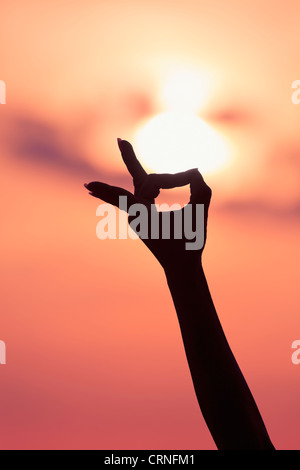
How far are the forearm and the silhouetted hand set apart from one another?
37 cm

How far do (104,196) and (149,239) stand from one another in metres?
0.89

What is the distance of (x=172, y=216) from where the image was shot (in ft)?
19.3

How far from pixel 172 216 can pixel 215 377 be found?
187 cm

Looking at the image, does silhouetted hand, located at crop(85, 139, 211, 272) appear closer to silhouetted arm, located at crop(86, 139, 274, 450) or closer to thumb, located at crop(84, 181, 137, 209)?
silhouetted arm, located at crop(86, 139, 274, 450)

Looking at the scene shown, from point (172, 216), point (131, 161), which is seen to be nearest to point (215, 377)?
point (172, 216)

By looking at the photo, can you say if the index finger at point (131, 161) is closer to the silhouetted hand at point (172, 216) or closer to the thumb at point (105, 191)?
the silhouetted hand at point (172, 216)

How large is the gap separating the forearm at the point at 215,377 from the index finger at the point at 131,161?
1.37 meters

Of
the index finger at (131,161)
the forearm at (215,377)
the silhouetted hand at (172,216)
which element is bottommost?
the forearm at (215,377)

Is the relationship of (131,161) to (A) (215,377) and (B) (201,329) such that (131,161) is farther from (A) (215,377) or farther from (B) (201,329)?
(A) (215,377)

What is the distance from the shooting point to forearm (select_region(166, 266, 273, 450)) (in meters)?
5.08

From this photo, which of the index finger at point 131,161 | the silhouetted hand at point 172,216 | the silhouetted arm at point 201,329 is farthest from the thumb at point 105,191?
the index finger at point 131,161

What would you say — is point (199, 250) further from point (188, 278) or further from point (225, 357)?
point (225, 357)

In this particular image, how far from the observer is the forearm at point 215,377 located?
16.7ft
